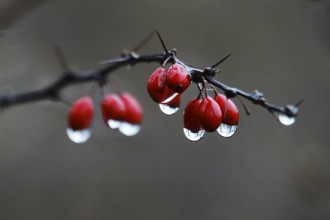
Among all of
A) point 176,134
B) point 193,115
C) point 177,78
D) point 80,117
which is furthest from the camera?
point 176,134

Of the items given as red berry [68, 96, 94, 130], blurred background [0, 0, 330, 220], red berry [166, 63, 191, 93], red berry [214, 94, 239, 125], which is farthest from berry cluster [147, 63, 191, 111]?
blurred background [0, 0, 330, 220]

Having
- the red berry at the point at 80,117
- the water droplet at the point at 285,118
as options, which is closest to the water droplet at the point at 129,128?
the red berry at the point at 80,117

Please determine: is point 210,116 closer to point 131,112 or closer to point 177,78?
point 177,78

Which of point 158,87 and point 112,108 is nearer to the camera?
point 158,87

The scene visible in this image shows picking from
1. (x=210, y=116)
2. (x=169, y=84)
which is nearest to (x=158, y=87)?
(x=169, y=84)

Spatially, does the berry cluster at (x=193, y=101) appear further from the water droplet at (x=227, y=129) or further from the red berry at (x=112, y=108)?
the red berry at (x=112, y=108)

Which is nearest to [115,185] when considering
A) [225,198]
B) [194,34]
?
[225,198]
